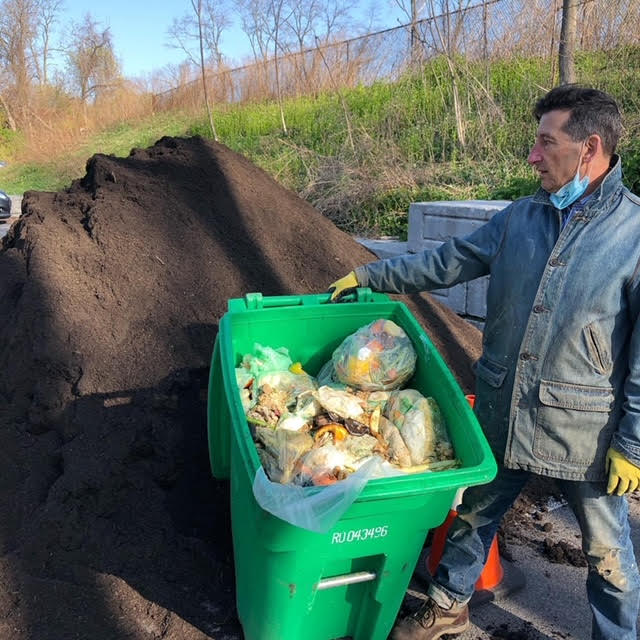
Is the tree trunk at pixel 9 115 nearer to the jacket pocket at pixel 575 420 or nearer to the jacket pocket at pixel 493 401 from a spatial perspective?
the jacket pocket at pixel 493 401

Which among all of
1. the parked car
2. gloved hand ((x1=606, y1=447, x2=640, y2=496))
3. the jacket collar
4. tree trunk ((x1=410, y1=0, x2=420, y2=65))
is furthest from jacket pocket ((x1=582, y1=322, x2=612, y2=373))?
the parked car

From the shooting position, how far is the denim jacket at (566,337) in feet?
5.72

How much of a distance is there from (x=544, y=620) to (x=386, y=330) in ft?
4.51

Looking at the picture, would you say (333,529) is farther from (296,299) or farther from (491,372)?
(296,299)

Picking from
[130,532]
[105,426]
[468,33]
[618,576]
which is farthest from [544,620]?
[468,33]

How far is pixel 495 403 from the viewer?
203cm

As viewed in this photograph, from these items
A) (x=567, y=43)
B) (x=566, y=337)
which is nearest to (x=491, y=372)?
(x=566, y=337)

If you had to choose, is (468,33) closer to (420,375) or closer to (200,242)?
(200,242)

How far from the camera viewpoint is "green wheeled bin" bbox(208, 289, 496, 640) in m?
1.64

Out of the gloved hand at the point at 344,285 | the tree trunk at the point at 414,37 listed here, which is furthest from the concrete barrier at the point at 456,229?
the tree trunk at the point at 414,37

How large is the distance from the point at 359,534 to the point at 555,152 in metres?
1.34

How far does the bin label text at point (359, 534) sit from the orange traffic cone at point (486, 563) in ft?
2.76

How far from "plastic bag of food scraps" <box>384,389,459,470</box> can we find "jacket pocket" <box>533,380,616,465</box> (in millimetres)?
324

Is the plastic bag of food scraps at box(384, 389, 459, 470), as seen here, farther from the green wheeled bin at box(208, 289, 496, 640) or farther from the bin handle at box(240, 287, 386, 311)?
the bin handle at box(240, 287, 386, 311)
